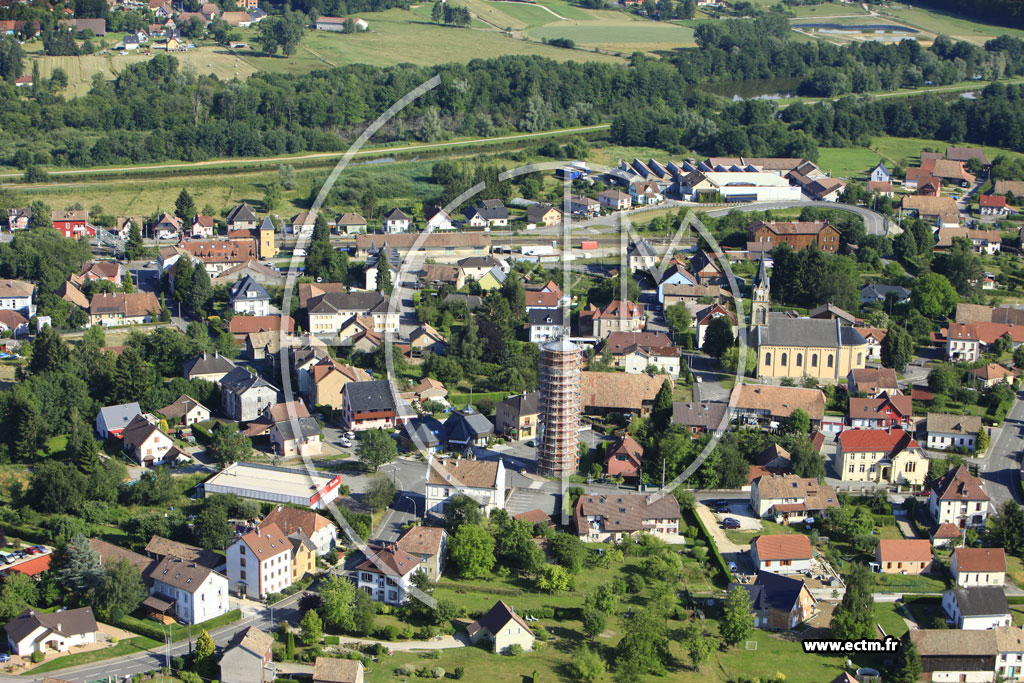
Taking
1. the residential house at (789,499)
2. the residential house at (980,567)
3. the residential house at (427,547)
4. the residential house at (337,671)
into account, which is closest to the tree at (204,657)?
the residential house at (337,671)

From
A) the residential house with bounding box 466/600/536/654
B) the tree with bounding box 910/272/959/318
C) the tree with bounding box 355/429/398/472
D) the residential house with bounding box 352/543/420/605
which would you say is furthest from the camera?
the tree with bounding box 910/272/959/318

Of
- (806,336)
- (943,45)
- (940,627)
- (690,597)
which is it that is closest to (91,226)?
(806,336)

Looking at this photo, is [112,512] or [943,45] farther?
[943,45]

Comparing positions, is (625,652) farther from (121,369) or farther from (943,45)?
(943,45)

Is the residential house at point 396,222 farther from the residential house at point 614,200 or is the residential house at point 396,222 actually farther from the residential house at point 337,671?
the residential house at point 337,671

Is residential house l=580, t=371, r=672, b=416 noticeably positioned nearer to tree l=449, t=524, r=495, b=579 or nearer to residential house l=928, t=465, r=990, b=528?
residential house l=928, t=465, r=990, b=528

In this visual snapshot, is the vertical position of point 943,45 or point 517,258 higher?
point 943,45

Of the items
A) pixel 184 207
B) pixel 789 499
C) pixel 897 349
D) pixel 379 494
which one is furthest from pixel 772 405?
pixel 184 207

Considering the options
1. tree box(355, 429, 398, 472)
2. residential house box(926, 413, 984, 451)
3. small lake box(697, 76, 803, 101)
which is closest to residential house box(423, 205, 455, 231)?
tree box(355, 429, 398, 472)
